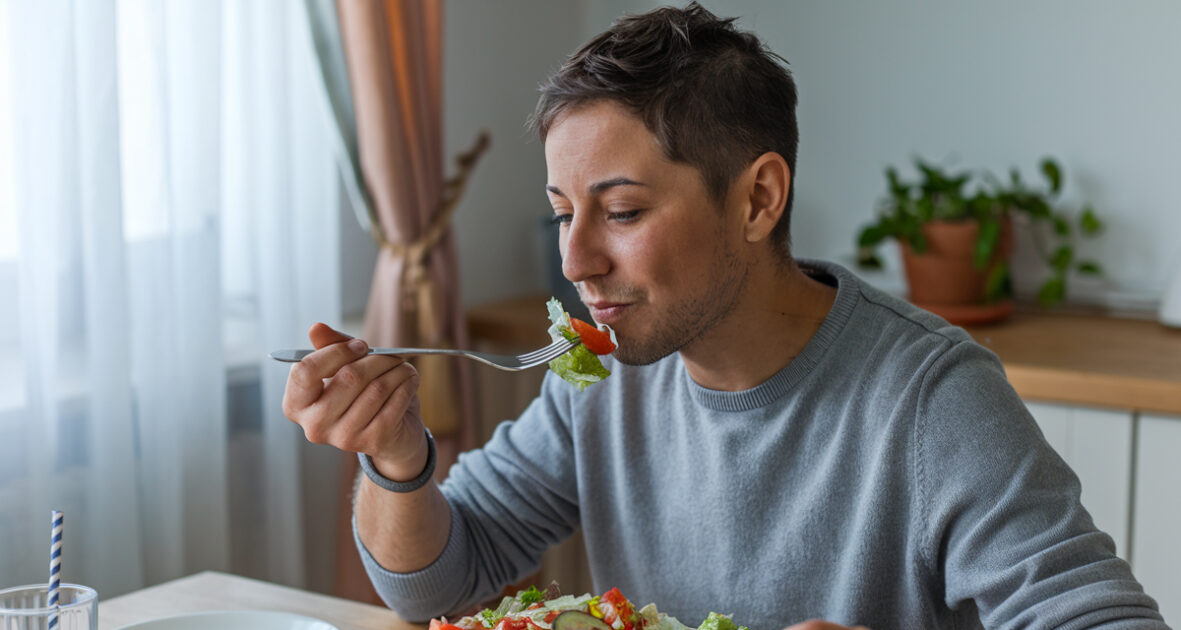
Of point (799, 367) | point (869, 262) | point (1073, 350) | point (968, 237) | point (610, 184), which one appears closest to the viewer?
point (610, 184)

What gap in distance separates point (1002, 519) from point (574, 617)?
47cm

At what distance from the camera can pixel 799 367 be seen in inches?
55.1

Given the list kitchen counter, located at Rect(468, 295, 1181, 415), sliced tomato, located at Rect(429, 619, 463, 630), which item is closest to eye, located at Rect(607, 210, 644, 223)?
sliced tomato, located at Rect(429, 619, 463, 630)

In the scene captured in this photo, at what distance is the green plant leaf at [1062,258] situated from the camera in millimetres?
2717

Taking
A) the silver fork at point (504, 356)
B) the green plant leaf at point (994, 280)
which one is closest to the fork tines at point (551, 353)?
the silver fork at point (504, 356)

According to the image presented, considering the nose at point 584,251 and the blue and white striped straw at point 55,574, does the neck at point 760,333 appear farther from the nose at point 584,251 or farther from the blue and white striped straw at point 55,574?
the blue and white striped straw at point 55,574

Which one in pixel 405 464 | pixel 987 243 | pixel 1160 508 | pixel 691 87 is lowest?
pixel 1160 508

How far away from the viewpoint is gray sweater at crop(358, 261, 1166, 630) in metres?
1.19

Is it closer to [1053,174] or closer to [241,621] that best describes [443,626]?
[241,621]

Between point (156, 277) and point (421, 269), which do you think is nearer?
point (156, 277)

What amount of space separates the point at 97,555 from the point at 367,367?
105 centimetres

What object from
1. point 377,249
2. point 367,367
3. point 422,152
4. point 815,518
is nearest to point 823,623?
point 815,518

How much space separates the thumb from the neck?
0.43 metres

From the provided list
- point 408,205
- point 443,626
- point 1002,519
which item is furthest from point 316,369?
point 408,205
